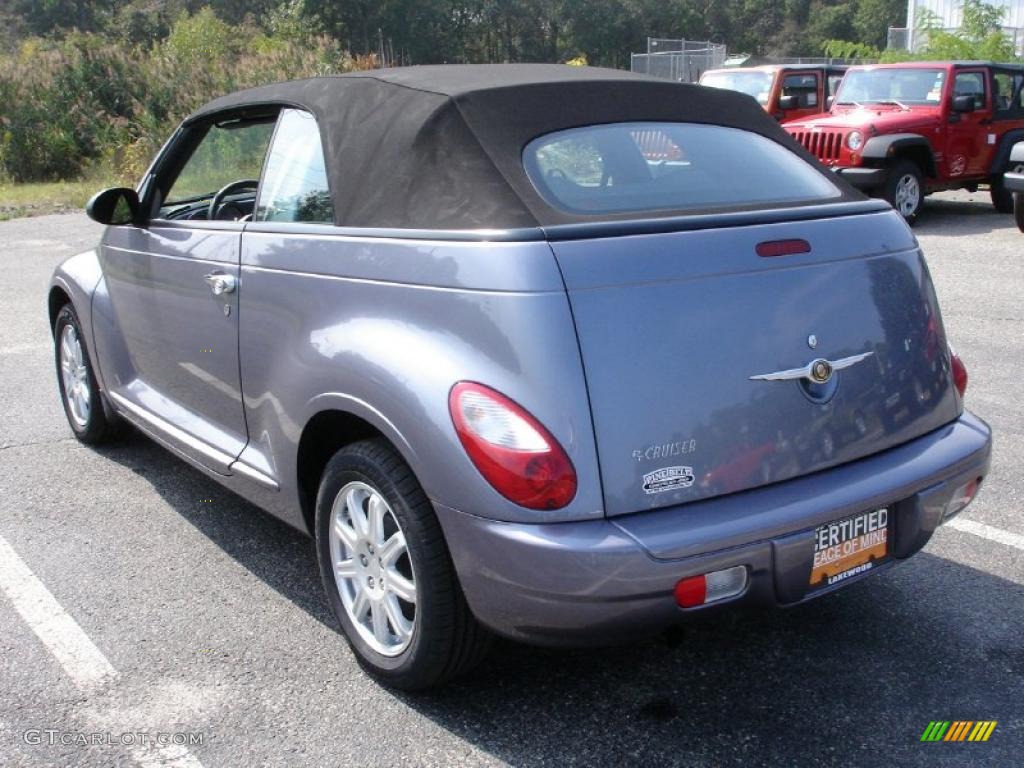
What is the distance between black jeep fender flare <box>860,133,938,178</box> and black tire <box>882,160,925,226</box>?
0.42 feet

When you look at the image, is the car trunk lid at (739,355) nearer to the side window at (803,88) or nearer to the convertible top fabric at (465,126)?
the convertible top fabric at (465,126)

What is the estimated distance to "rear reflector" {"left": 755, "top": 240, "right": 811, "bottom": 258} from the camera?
112 inches

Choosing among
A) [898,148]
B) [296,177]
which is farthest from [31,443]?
[898,148]

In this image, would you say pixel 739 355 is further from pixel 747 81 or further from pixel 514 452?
pixel 747 81

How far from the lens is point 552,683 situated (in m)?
3.14

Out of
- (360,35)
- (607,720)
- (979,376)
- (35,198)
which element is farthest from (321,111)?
(360,35)

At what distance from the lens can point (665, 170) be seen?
3273 millimetres

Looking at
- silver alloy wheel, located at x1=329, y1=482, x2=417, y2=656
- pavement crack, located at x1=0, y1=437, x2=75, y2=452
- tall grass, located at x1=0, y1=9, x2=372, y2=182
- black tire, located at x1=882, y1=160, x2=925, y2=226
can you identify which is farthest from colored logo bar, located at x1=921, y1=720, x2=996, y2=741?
tall grass, located at x1=0, y1=9, x2=372, y2=182

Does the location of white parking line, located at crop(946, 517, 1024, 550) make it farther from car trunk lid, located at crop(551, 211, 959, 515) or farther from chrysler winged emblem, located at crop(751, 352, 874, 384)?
chrysler winged emblem, located at crop(751, 352, 874, 384)

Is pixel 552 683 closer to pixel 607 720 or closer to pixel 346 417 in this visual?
pixel 607 720

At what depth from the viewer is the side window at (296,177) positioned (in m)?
3.42

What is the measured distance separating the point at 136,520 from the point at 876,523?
303 centimetres

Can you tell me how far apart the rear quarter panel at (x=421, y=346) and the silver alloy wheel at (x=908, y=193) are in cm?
1056

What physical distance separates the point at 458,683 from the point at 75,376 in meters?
3.16
